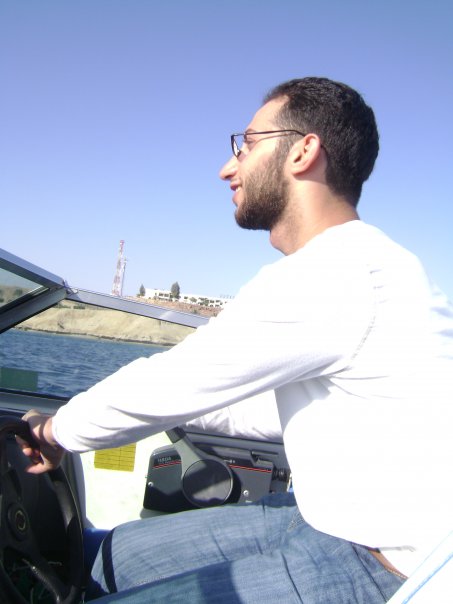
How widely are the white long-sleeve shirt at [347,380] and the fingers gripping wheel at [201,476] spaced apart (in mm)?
1702

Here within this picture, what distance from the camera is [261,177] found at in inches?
67.8

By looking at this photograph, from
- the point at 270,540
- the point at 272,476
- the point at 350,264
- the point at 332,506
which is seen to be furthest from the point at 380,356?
the point at 272,476

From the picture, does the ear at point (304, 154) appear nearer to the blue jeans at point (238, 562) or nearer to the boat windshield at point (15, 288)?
the blue jeans at point (238, 562)

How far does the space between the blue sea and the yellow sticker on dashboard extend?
1.48ft

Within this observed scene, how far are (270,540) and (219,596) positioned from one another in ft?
1.62

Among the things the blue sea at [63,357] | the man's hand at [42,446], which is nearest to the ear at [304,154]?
the man's hand at [42,446]

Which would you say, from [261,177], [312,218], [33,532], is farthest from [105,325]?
[312,218]

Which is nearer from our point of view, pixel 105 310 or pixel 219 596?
pixel 219 596

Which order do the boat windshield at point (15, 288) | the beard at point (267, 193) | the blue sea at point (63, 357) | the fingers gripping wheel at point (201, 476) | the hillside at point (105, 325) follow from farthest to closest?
the hillside at point (105, 325), the blue sea at point (63, 357), the boat windshield at point (15, 288), the fingers gripping wheel at point (201, 476), the beard at point (267, 193)

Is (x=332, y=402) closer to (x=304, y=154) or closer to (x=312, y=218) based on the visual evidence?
(x=312, y=218)

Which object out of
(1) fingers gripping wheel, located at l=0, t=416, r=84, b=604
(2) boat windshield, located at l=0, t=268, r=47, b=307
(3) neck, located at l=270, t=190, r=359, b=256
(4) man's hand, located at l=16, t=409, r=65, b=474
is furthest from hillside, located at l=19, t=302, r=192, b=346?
(3) neck, located at l=270, t=190, r=359, b=256

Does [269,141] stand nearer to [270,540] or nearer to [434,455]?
[434,455]

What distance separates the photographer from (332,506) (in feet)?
4.44

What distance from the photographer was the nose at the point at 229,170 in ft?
6.08
